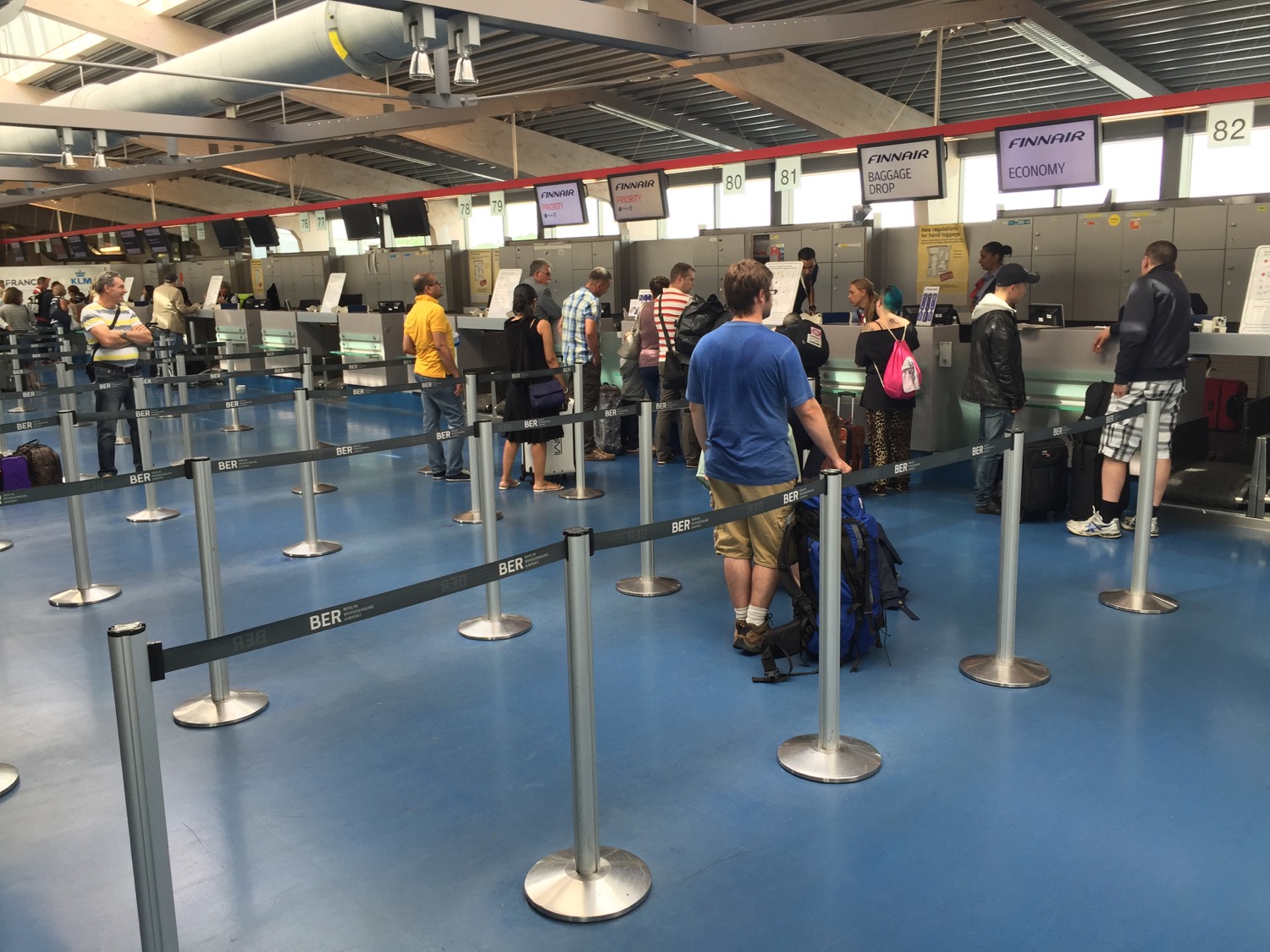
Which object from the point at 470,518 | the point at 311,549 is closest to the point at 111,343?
the point at 311,549

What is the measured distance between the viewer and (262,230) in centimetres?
1777

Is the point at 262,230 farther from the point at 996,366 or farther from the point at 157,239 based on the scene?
the point at 996,366

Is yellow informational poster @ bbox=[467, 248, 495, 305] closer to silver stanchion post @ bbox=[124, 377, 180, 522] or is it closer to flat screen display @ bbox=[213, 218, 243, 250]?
flat screen display @ bbox=[213, 218, 243, 250]

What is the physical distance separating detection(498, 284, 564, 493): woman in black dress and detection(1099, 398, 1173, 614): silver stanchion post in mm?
4197

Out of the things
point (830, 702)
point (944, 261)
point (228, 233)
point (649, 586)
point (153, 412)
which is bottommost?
point (649, 586)

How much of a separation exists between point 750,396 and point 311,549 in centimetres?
352

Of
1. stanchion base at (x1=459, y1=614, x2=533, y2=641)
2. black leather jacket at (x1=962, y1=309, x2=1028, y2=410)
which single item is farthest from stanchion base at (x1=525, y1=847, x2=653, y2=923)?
black leather jacket at (x1=962, y1=309, x2=1028, y2=410)

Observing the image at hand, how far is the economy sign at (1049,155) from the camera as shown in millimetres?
8203

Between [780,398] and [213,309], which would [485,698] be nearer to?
[780,398]

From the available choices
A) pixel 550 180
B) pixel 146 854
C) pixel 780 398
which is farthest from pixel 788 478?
pixel 550 180

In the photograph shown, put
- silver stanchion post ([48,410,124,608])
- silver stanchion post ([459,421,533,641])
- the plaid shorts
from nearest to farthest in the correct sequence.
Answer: silver stanchion post ([459,421,533,641]) < silver stanchion post ([48,410,124,608]) < the plaid shorts

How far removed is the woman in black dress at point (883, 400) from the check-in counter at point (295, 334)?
9766mm

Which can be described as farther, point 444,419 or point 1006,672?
point 444,419

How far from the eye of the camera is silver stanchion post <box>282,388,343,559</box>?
6281mm
